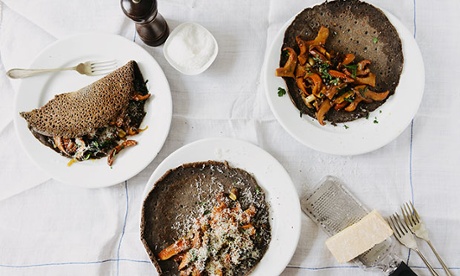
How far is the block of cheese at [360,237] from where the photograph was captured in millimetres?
2562

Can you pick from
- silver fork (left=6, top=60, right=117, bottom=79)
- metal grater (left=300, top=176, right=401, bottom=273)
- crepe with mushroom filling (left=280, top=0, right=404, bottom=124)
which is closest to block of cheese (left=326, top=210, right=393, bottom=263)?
metal grater (left=300, top=176, right=401, bottom=273)

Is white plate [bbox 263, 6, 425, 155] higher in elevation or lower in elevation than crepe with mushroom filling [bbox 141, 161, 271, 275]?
higher

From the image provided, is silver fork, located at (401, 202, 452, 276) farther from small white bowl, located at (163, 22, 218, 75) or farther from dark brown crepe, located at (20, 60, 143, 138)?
dark brown crepe, located at (20, 60, 143, 138)

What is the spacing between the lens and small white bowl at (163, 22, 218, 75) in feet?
8.68

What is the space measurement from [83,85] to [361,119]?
5.15 ft

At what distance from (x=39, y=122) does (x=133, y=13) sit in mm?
813

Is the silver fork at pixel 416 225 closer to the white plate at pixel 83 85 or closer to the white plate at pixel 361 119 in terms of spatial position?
the white plate at pixel 361 119

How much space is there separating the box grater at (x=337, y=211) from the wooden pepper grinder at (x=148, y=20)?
3.98 ft

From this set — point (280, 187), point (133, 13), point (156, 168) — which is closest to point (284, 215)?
point (280, 187)

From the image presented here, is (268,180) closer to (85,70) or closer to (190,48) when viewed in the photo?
(190,48)

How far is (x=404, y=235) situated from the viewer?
2.69m

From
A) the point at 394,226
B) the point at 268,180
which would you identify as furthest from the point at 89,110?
the point at 394,226

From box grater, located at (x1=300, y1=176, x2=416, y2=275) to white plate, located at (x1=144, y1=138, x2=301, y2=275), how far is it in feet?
0.53

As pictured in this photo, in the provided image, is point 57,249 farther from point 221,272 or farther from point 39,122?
point 221,272
